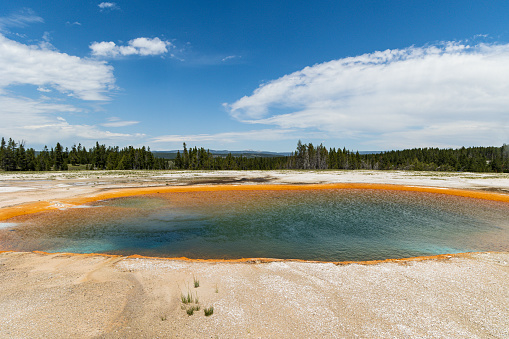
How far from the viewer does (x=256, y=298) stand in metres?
6.73

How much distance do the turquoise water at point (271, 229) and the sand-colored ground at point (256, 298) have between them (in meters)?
2.94

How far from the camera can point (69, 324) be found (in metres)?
5.59

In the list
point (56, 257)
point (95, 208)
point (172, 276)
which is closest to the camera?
point (172, 276)

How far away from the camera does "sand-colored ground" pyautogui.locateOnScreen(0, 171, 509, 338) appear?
5445 mm

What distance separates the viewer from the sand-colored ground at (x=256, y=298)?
5445 mm

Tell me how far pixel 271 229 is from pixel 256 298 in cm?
980

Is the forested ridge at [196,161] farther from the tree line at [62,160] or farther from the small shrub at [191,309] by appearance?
the small shrub at [191,309]

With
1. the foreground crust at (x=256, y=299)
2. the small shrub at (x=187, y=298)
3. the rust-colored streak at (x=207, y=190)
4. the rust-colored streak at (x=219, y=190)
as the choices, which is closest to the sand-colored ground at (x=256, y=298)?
the foreground crust at (x=256, y=299)

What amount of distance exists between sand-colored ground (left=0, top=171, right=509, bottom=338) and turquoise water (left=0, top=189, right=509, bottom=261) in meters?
2.94

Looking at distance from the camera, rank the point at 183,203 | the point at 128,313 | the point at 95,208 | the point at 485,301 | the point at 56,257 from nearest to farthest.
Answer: the point at 128,313
the point at 485,301
the point at 56,257
the point at 95,208
the point at 183,203

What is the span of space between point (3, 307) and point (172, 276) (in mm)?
4150

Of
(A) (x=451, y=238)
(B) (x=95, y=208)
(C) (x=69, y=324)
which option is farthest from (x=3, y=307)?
(A) (x=451, y=238)

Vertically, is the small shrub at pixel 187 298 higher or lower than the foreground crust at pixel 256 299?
higher

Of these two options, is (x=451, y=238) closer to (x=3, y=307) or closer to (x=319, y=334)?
(x=319, y=334)
